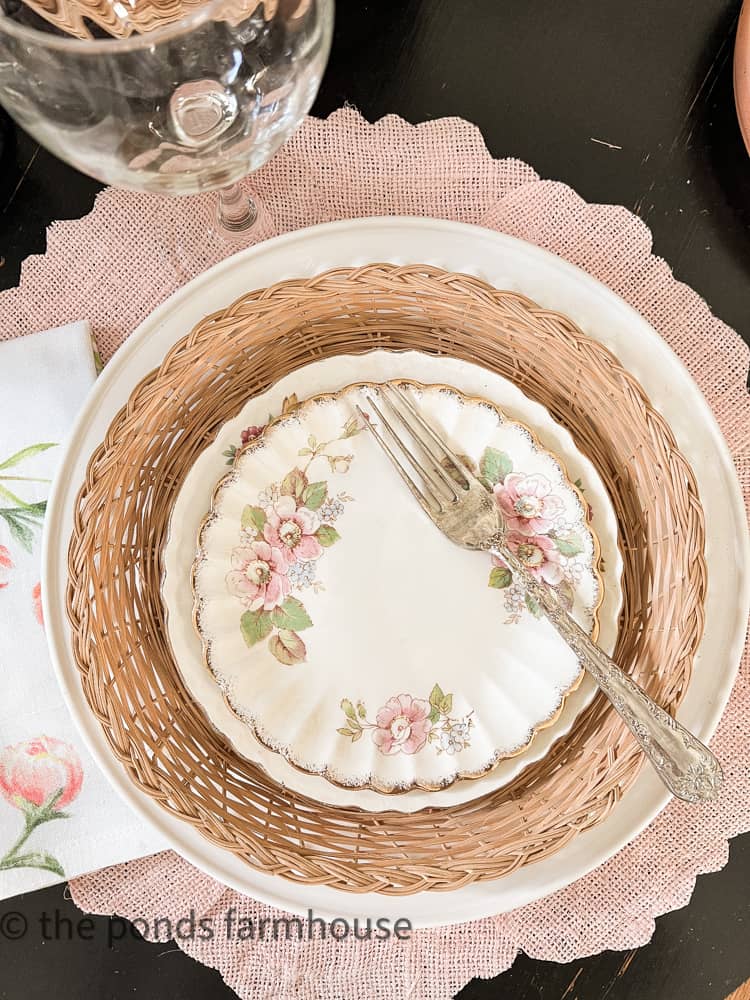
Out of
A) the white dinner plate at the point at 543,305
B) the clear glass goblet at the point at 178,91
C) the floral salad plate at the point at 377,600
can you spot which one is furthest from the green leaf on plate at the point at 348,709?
the clear glass goblet at the point at 178,91

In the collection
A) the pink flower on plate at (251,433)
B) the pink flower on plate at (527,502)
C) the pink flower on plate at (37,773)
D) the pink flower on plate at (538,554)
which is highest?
the pink flower on plate at (527,502)

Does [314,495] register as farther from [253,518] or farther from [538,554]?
[538,554]

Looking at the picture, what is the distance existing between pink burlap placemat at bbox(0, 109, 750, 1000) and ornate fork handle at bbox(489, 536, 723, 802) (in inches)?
4.7

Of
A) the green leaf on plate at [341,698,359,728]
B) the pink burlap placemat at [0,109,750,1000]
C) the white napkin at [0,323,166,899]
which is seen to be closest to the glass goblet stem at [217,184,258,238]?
the pink burlap placemat at [0,109,750,1000]

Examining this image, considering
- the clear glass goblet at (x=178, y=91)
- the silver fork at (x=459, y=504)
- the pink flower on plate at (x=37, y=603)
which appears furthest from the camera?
the pink flower on plate at (x=37, y=603)

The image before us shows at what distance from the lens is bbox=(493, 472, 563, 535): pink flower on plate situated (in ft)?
1.73

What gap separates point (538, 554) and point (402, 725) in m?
0.14

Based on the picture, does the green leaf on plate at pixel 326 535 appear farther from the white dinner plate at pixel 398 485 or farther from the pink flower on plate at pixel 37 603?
the pink flower on plate at pixel 37 603

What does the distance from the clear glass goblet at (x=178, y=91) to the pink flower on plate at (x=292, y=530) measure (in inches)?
7.8

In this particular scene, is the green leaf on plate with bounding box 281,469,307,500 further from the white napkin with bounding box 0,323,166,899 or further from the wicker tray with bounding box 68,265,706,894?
the white napkin with bounding box 0,323,166,899

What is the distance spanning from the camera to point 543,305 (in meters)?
0.55

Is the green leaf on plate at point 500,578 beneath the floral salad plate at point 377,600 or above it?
above

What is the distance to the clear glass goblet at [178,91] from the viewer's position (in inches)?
14.9

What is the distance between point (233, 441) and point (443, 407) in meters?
0.13
